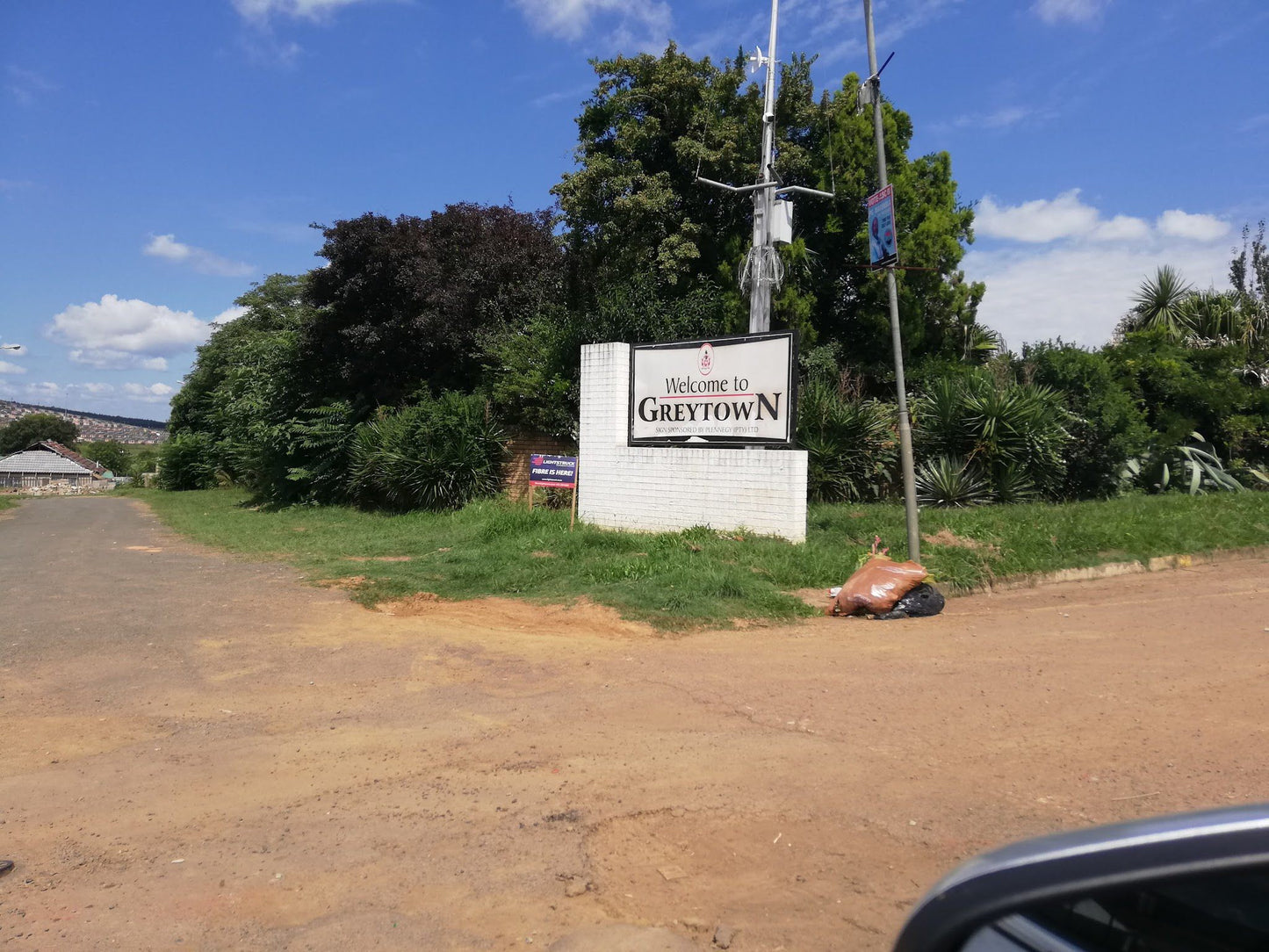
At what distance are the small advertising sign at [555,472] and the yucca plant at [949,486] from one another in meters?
6.32

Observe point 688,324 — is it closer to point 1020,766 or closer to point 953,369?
point 953,369

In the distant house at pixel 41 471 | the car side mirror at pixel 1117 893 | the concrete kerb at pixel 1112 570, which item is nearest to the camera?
the car side mirror at pixel 1117 893

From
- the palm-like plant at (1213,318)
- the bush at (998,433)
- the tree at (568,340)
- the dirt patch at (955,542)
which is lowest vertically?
the dirt patch at (955,542)

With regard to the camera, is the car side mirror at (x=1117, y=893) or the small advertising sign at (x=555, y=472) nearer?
the car side mirror at (x=1117, y=893)

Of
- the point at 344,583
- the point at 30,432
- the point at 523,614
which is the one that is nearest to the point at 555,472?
the point at 344,583

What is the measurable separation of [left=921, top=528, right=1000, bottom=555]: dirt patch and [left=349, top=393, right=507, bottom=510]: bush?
34.2 ft

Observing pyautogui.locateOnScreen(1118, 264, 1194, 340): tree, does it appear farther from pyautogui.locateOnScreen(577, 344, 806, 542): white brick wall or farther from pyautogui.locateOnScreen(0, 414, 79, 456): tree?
pyautogui.locateOnScreen(0, 414, 79, 456): tree

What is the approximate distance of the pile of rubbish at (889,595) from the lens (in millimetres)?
9812

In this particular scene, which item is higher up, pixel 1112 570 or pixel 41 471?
pixel 41 471

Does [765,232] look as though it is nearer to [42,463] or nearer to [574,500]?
[574,500]

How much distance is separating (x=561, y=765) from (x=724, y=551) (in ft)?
24.0

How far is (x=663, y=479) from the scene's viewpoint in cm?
1463

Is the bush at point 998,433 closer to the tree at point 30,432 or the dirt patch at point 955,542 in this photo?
the dirt patch at point 955,542

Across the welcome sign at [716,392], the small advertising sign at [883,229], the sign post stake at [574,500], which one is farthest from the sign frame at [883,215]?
the sign post stake at [574,500]
